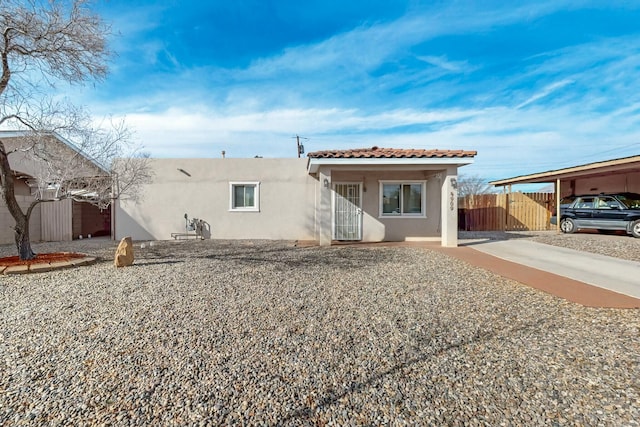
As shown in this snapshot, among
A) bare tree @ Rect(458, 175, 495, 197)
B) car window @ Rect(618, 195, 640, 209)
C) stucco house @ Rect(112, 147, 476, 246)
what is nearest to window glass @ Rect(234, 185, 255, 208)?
stucco house @ Rect(112, 147, 476, 246)

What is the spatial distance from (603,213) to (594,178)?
15.0ft

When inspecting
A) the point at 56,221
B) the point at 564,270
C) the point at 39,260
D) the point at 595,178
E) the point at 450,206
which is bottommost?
the point at 564,270

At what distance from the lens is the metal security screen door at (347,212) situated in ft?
38.5

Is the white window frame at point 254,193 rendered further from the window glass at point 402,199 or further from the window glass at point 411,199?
the window glass at point 411,199

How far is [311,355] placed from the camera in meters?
3.02

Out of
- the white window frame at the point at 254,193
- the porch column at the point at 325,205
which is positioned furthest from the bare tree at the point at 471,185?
the porch column at the point at 325,205

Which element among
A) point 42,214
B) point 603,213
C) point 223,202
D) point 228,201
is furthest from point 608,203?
point 42,214

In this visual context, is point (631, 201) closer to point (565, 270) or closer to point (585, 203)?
point (585, 203)

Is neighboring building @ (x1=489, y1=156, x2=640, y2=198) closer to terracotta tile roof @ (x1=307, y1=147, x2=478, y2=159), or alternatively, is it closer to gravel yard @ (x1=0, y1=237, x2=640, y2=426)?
terracotta tile roof @ (x1=307, y1=147, x2=478, y2=159)

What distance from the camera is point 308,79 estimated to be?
43.7ft

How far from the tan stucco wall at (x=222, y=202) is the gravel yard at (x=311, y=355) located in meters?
6.86

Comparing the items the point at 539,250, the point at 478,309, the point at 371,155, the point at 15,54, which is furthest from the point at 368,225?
the point at 15,54

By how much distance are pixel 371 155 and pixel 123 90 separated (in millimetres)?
8075

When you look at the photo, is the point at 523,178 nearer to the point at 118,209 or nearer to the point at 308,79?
the point at 308,79
